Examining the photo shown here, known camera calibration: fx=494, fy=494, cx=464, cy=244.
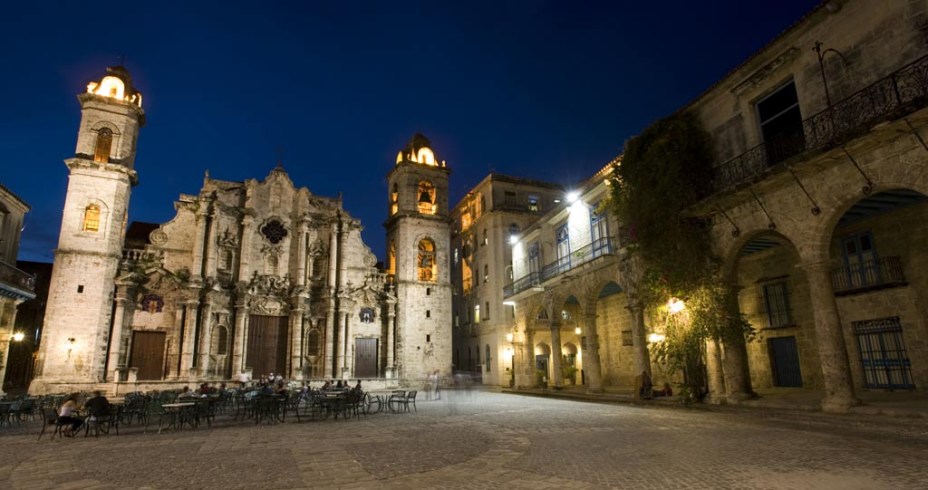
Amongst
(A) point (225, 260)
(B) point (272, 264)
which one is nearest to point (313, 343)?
(B) point (272, 264)

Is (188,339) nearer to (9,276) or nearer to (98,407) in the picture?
(9,276)

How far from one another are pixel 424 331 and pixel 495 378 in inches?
240

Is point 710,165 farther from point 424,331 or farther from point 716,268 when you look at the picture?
point 424,331

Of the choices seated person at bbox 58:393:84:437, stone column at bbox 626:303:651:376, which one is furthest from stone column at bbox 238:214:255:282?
stone column at bbox 626:303:651:376

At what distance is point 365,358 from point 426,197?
1292 cm

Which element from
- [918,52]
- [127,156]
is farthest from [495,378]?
[918,52]

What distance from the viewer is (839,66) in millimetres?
12125

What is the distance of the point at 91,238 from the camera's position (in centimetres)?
2702

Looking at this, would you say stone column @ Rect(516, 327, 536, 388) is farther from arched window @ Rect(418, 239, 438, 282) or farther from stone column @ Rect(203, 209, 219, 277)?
stone column @ Rect(203, 209, 219, 277)

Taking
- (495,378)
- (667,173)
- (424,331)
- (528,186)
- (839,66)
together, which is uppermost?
(528,186)

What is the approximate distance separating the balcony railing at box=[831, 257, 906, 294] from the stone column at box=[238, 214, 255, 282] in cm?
2979

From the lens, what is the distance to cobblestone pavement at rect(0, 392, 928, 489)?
659 centimetres

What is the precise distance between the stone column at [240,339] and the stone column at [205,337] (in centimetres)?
144

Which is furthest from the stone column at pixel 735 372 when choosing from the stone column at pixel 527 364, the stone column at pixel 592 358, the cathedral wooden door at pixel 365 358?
the cathedral wooden door at pixel 365 358
